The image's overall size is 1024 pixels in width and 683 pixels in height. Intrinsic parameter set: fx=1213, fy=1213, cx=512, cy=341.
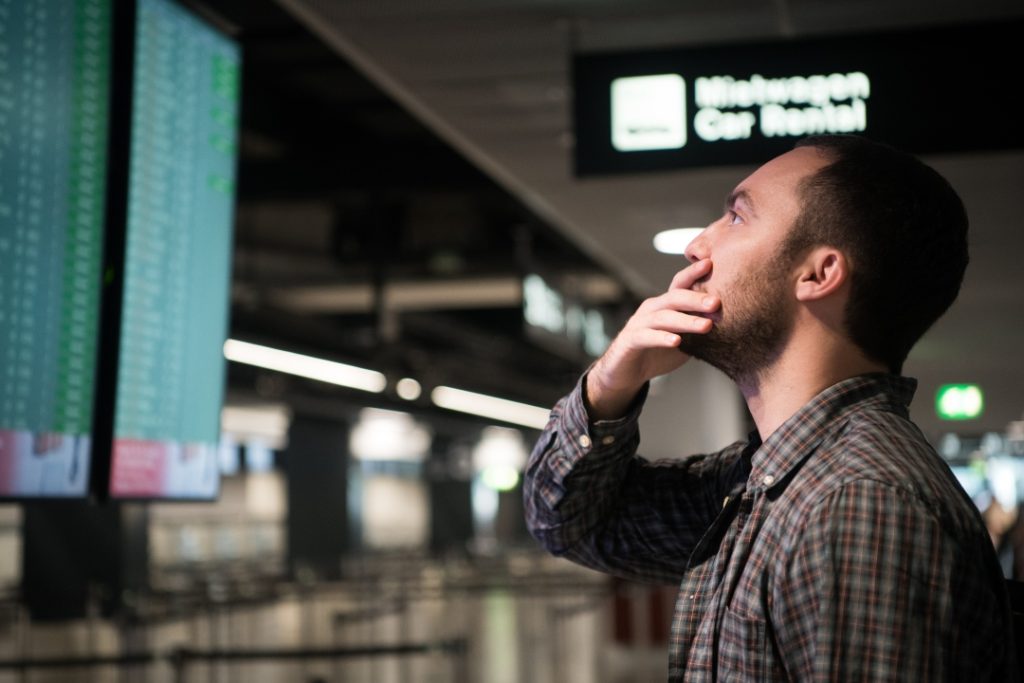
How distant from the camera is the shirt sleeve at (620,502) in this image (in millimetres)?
1746

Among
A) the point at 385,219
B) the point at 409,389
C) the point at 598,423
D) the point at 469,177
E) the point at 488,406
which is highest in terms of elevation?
the point at 385,219

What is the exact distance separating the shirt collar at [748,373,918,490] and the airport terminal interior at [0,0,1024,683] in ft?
4.98

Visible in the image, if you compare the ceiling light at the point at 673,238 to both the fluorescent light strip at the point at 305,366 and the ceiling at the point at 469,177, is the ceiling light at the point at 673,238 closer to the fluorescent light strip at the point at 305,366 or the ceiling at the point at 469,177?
the ceiling at the point at 469,177

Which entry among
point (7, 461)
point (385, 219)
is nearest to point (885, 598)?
point (7, 461)

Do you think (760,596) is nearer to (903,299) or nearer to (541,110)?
(903,299)

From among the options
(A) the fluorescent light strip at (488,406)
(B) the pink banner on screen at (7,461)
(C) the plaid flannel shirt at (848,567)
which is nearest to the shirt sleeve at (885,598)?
(C) the plaid flannel shirt at (848,567)

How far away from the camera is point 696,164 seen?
3.56 meters

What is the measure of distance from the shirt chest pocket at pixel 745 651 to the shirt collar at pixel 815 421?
0.17 metres

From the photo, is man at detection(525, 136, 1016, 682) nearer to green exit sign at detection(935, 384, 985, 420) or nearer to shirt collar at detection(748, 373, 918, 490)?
shirt collar at detection(748, 373, 918, 490)

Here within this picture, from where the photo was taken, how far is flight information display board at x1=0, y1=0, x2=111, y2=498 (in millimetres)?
2316

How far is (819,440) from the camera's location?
1.39 meters

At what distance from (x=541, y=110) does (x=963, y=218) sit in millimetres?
3382

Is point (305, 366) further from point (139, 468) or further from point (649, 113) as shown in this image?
point (139, 468)

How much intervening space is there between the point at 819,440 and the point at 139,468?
177 cm
